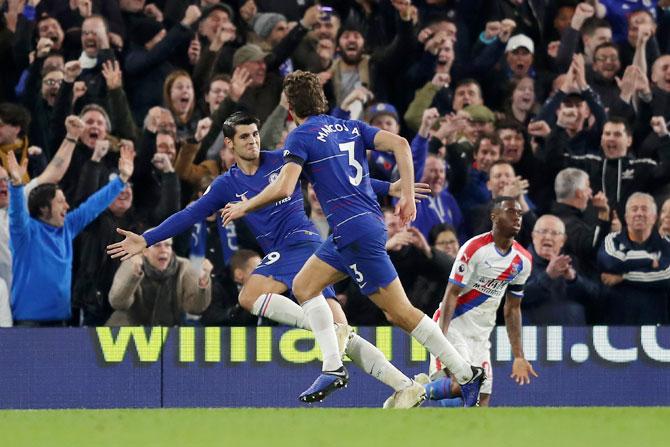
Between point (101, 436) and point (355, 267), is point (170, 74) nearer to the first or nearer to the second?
point (355, 267)

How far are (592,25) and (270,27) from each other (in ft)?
10.7

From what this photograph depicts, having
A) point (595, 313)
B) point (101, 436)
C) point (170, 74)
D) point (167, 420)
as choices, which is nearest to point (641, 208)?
point (595, 313)

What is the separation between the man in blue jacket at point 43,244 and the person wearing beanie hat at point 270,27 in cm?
253

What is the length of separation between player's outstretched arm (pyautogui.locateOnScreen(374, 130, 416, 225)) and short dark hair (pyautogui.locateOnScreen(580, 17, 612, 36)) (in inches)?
244

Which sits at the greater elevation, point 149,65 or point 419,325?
point 149,65

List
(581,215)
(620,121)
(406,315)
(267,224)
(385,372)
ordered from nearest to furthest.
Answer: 1. (406,315)
2. (385,372)
3. (267,224)
4. (581,215)
5. (620,121)

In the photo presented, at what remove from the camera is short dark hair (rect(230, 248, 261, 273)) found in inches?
445

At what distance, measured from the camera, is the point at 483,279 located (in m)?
9.53

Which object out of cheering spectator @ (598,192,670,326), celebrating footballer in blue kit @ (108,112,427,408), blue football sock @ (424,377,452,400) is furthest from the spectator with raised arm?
cheering spectator @ (598,192,670,326)

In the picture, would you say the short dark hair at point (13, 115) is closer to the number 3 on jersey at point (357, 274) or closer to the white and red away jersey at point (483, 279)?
the white and red away jersey at point (483, 279)

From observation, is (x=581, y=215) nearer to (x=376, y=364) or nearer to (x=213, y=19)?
(x=213, y=19)

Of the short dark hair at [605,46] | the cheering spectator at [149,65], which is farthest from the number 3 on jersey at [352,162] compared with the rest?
the short dark hair at [605,46]

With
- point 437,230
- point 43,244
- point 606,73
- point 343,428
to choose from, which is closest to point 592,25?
point 606,73

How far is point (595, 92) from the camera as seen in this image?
12852mm
